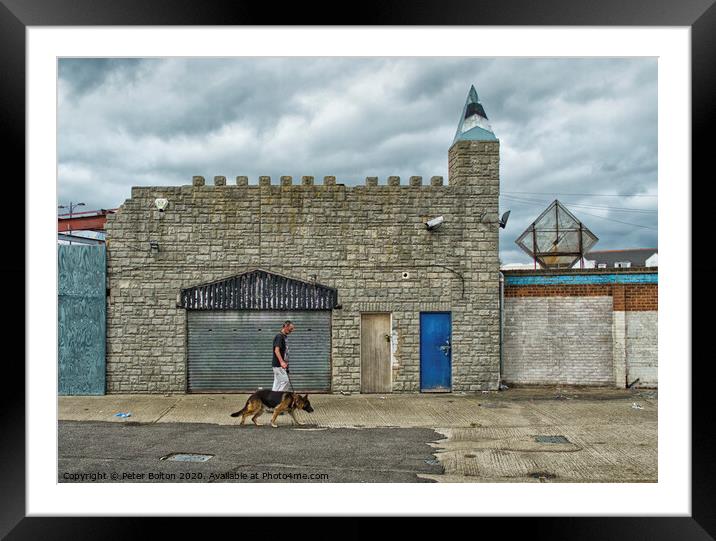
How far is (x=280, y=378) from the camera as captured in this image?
9602mm

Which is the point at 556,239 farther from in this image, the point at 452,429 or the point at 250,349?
the point at 250,349

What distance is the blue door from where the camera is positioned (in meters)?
12.8

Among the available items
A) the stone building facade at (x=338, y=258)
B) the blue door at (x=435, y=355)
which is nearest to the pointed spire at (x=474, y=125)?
the stone building facade at (x=338, y=258)

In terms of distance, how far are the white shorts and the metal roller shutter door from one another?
3.06 meters

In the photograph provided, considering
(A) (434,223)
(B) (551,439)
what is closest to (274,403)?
(B) (551,439)

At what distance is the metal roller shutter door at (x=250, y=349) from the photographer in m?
12.7

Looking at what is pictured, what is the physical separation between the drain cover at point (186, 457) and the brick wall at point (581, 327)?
8.08 meters

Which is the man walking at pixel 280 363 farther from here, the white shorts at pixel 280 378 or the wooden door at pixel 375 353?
the wooden door at pixel 375 353

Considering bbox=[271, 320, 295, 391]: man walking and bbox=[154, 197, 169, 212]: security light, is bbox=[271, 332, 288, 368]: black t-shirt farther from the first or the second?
bbox=[154, 197, 169, 212]: security light

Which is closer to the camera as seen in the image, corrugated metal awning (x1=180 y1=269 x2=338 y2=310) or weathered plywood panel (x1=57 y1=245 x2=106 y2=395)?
weathered plywood panel (x1=57 y1=245 x2=106 y2=395)

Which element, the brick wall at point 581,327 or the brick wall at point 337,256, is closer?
the brick wall at point 337,256

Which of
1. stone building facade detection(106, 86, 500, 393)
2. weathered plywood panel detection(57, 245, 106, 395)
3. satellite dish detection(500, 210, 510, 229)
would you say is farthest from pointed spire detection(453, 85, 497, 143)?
weathered plywood panel detection(57, 245, 106, 395)
